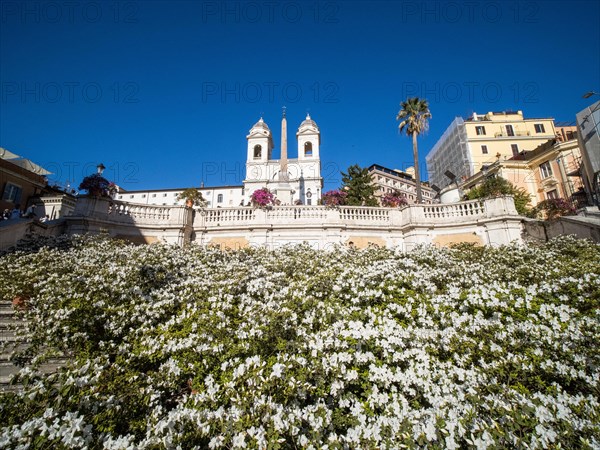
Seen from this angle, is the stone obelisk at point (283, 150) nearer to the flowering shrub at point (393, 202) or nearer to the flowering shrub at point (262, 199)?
the flowering shrub at point (393, 202)

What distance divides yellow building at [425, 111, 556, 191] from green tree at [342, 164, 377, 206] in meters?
12.1

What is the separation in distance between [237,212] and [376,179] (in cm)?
6440

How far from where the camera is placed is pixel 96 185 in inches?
517

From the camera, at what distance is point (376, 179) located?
74312 millimetres

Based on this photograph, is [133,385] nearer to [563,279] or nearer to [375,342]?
[375,342]

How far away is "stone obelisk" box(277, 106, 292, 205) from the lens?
20.4 m

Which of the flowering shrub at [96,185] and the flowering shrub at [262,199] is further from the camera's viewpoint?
the flowering shrub at [262,199]

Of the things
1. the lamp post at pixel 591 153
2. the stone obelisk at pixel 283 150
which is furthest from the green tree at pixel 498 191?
the stone obelisk at pixel 283 150

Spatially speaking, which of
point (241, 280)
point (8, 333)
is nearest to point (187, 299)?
point (241, 280)

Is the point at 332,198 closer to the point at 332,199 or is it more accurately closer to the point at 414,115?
the point at 332,199

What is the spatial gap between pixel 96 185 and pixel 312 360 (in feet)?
45.0

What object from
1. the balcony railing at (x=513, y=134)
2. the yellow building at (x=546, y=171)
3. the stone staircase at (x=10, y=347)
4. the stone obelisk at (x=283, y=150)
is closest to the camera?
the stone staircase at (x=10, y=347)

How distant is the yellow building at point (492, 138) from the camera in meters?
40.3

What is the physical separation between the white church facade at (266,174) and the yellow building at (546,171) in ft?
111
